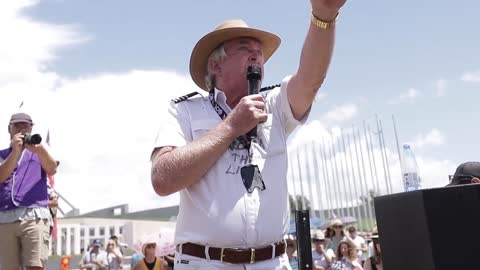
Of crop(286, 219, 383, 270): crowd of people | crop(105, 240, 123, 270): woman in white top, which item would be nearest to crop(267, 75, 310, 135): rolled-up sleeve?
crop(286, 219, 383, 270): crowd of people

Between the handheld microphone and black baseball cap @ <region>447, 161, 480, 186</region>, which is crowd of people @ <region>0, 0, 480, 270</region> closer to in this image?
the handheld microphone

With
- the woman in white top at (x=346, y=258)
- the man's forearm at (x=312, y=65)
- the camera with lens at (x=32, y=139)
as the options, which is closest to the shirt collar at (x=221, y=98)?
the man's forearm at (x=312, y=65)

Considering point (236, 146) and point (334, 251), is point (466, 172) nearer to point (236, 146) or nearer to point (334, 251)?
point (236, 146)

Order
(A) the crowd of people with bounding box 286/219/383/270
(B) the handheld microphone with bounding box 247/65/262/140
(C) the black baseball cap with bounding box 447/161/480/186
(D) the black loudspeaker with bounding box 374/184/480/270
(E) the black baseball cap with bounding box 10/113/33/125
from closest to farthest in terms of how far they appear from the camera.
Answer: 1. (D) the black loudspeaker with bounding box 374/184/480/270
2. (B) the handheld microphone with bounding box 247/65/262/140
3. (C) the black baseball cap with bounding box 447/161/480/186
4. (E) the black baseball cap with bounding box 10/113/33/125
5. (A) the crowd of people with bounding box 286/219/383/270

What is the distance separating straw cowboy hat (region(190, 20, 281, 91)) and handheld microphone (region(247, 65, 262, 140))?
1.04 feet

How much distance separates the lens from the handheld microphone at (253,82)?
2.30 meters

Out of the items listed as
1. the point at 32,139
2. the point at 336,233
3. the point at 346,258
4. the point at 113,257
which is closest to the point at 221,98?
the point at 32,139

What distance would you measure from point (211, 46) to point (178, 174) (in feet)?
2.77

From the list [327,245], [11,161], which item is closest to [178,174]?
[11,161]

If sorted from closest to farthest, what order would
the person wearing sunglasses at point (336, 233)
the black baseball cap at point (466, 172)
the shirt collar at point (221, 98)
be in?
the shirt collar at point (221, 98)
the black baseball cap at point (466, 172)
the person wearing sunglasses at point (336, 233)

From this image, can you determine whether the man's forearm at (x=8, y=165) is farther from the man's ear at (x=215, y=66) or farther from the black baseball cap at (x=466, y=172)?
the black baseball cap at (x=466, y=172)

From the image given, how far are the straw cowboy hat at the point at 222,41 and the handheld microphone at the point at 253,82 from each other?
1.04ft

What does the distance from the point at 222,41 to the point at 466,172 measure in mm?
2486

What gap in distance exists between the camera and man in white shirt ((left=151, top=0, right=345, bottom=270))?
2162 mm
